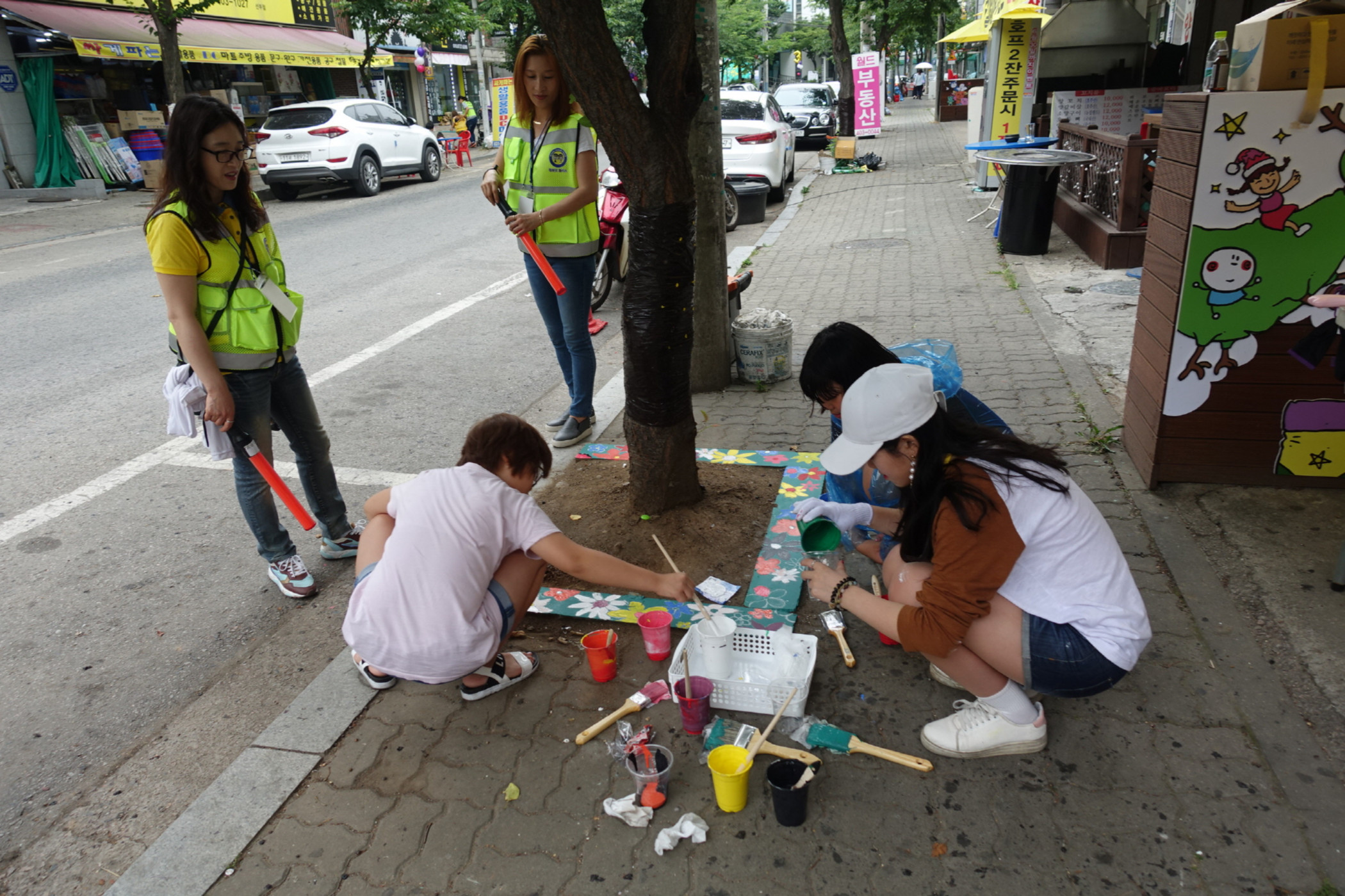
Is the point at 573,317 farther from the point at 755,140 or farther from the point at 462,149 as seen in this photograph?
the point at 462,149

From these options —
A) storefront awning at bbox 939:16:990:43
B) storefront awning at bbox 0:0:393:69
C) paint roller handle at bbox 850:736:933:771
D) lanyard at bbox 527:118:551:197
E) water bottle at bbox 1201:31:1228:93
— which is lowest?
paint roller handle at bbox 850:736:933:771

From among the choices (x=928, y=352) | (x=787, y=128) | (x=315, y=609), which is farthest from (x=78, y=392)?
(x=787, y=128)

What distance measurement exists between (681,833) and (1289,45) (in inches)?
135

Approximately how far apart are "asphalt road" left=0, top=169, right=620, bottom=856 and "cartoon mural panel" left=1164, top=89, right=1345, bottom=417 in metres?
3.68

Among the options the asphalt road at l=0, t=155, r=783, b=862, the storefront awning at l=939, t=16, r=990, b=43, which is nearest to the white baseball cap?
the asphalt road at l=0, t=155, r=783, b=862

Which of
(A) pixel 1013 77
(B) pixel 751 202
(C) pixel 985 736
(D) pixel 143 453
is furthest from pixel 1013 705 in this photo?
(A) pixel 1013 77

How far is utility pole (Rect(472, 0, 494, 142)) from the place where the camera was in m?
29.3

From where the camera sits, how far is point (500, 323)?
7.48m

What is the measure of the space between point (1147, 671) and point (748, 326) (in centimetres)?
327

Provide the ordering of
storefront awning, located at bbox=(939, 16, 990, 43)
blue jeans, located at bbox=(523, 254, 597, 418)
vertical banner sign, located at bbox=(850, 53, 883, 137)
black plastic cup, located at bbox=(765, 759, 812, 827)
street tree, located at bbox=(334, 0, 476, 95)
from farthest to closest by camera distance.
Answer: street tree, located at bbox=(334, 0, 476, 95)
vertical banner sign, located at bbox=(850, 53, 883, 137)
storefront awning, located at bbox=(939, 16, 990, 43)
blue jeans, located at bbox=(523, 254, 597, 418)
black plastic cup, located at bbox=(765, 759, 812, 827)

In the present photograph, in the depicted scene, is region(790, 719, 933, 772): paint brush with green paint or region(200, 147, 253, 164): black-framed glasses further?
region(200, 147, 253, 164): black-framed glasses

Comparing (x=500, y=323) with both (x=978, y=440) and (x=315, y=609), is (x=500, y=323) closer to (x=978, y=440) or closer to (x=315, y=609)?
(x=315, y=609)

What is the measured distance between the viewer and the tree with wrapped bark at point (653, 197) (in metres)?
2.98

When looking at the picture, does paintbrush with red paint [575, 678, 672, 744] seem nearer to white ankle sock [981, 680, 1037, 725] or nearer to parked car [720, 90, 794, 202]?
white ankle sock [981, 680, 1037, 725]
